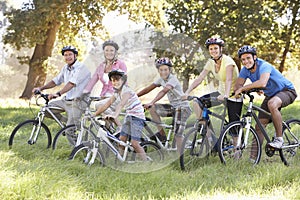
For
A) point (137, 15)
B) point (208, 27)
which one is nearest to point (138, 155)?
point (137, 15)

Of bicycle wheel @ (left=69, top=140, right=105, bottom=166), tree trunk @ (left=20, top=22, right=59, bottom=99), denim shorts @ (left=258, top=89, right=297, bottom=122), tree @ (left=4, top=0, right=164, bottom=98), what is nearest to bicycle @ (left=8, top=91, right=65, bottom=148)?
bicycle wheel @ (left=69, top=140, right=105, bottom=166)

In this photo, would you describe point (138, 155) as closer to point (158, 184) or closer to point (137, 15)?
point (158, 184)

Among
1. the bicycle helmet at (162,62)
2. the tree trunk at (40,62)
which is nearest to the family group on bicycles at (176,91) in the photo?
the bicycle helmet at (162,62)

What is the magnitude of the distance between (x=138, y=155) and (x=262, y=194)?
184 centimetres

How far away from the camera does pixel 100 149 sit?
16.9 ft

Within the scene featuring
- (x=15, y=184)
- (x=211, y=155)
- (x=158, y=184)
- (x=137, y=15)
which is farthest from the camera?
(x=137, y=15)

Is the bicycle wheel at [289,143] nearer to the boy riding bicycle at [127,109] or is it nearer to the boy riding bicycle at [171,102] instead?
the boy riding bicycle at [171,102]

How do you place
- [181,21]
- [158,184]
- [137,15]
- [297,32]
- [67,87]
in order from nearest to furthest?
[158,184]
[67,87]
[137,15]
[181,21]
[297,32]

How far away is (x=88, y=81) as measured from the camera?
20.3 feet

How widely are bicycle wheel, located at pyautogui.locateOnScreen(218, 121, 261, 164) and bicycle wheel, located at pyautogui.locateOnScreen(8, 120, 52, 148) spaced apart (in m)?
2.64

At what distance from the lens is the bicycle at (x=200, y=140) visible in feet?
16.9

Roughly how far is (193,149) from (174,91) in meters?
0.87

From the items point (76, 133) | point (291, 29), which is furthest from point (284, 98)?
point (291, 29)

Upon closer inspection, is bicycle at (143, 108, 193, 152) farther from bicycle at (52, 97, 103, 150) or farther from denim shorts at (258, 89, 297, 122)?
denim shorts at (258, 89, 297, 122)
